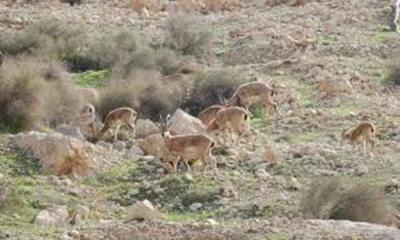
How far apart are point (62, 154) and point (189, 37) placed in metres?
13.5

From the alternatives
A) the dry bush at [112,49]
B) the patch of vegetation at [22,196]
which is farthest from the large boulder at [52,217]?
the dry bush at [112,49]

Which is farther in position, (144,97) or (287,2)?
(287,2)

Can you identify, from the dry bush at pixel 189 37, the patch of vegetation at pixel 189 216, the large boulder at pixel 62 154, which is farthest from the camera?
the dry bush at pixel 189 37

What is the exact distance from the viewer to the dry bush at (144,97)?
2019 centimetres

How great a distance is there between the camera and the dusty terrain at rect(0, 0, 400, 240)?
36.0 ft

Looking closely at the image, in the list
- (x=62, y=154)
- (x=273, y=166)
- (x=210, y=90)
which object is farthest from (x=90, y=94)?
(x=273, y=166)

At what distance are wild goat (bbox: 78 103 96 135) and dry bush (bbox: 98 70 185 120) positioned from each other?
6.68ft

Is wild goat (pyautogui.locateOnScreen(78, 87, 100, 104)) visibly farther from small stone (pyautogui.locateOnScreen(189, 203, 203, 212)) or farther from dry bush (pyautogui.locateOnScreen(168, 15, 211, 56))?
small stone (pyautogui.locateOnScreen(189, 203, 203, 212))

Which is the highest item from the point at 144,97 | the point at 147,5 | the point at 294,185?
the point at 294,185

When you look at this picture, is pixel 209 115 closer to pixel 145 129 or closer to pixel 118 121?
pixel 145 129

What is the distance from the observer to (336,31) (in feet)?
90.0

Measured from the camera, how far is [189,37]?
27.1 metres

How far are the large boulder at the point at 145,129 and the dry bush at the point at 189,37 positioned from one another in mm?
8970

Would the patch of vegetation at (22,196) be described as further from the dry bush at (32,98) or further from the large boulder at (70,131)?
the dry bush at (32,98)
